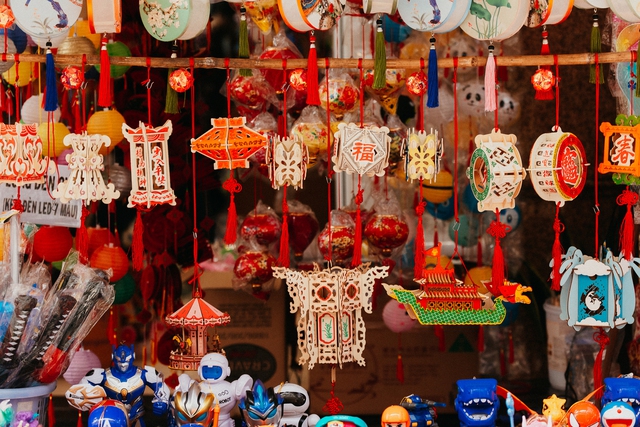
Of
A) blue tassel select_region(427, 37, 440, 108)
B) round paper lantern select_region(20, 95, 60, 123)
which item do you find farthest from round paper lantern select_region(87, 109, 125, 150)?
blue tassel select_region(427, 37, 440, 108)

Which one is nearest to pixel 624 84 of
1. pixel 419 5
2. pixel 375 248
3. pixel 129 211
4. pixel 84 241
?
pixel 419 5

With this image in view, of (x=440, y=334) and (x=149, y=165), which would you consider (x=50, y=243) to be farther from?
(x=440, y=334)

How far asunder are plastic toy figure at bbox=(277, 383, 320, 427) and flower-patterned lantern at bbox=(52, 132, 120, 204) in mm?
912

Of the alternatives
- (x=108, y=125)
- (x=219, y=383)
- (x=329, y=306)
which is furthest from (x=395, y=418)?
(x=108, y=125)

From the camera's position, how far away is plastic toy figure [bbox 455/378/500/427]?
3.14m

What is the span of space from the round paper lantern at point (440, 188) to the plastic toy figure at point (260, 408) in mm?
1537

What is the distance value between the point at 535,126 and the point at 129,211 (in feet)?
6.96

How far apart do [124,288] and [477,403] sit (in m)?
1.69

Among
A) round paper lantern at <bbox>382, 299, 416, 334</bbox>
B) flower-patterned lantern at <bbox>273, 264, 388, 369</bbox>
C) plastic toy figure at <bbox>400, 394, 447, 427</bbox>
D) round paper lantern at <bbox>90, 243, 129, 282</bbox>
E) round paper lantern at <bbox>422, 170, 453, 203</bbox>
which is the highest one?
round paper lantern at <bbox>422, 170, 453, 203</bbox>

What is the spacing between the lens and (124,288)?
13.5 feet

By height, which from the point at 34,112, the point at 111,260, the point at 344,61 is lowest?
the point at 111,260

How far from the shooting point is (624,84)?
12.0 ft

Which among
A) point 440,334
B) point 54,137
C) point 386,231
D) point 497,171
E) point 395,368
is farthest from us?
point 395,368

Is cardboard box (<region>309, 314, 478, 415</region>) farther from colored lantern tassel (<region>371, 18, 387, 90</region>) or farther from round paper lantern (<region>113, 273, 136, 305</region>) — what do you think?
colored lantern tassel (<region>371, 18, 387, 90</region>)
